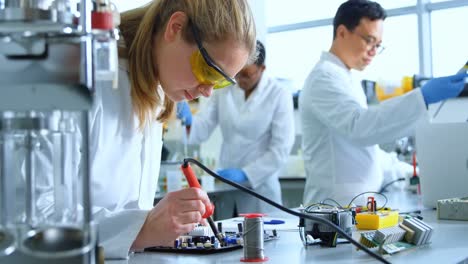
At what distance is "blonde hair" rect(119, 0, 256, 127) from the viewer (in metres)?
1.43

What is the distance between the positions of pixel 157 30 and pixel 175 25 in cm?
8

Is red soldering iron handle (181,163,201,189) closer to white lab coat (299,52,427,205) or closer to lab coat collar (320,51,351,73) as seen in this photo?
white lab coat (299,52,427,205)

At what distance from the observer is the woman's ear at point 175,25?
1.45 m

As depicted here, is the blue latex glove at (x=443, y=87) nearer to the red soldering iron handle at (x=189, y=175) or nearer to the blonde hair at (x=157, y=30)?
the blonde hair at (x=157, y=30)

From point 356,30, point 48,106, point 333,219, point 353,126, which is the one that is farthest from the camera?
point 356,30

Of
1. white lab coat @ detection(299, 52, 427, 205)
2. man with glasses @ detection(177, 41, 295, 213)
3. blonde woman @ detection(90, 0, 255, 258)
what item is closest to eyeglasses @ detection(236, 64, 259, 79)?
man with glasses @ detection(177, 41, 295, 213)

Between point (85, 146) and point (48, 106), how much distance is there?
57mm

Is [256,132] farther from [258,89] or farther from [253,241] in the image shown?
[253,241]

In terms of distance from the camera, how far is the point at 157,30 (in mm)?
1521

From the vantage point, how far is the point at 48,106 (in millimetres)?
616

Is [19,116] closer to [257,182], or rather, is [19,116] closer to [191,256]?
[191,256]

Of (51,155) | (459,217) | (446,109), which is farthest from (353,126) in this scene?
(51,155)

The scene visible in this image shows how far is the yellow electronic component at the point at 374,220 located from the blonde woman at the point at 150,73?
52cm

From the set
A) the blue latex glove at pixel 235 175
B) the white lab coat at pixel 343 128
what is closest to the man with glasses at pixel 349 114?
the white lab coat at pixel 343 128
